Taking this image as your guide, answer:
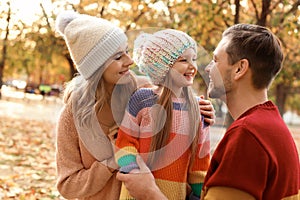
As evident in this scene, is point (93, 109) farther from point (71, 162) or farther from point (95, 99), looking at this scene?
point (71, 162)

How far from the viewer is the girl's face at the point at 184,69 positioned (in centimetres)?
204

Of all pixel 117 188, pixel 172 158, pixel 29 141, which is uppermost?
pixel 172 158

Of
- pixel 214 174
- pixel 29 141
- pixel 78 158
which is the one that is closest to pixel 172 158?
pixel 214 174

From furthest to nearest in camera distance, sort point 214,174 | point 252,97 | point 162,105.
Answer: point 162,105 < point 252,97 < point 214,174

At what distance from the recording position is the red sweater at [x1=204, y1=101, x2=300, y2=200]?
65.9 inches

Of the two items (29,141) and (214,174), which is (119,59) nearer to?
(214,174)

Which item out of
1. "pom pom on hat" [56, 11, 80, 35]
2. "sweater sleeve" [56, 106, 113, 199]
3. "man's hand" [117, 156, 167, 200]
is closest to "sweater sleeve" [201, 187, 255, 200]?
"man's hand" [117, 156, 167, 200]

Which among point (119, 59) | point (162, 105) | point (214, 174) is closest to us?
point (214, 174)

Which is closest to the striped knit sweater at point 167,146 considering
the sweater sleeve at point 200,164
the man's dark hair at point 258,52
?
the sweater sleeve at point 200,164

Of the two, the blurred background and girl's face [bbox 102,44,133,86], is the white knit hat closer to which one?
girl's face [bbox 102,44,133,86]

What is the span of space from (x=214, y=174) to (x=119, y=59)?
31.9 inches

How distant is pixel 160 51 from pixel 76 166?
769 millimetres

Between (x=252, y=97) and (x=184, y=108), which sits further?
(x=184, y=108)

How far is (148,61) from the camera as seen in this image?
6.82 feet
